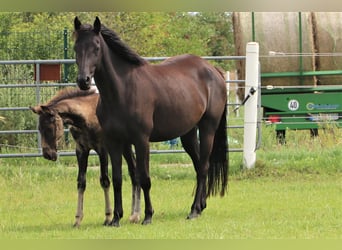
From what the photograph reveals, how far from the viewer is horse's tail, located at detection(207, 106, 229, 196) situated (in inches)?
392

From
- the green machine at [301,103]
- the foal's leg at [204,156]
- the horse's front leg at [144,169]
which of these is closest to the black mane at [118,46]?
the horse's front leg at [144,169]

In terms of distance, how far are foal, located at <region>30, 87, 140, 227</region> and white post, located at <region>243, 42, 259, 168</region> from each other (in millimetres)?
3418

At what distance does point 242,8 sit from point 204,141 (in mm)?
3401

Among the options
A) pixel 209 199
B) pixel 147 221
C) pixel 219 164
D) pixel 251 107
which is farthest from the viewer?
pixel 251 107

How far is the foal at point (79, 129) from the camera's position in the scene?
8.74 meters

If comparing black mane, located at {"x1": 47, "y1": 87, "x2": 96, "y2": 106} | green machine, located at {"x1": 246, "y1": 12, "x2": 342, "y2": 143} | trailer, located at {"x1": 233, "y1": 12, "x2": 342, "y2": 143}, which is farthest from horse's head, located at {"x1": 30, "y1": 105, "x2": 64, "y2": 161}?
green machine, located at {"x1": 246, "y1": 12, "x2": 342, "y2": 143}

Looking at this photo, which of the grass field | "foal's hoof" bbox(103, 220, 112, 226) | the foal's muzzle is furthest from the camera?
"foal's hoof" bbox(103, 220, 112, 226)

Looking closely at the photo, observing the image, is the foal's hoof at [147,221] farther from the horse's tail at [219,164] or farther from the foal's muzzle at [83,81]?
the foal's muzzle at [83,81]

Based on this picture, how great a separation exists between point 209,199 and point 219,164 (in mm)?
750

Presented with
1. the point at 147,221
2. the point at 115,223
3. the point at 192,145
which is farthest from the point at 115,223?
the point at 192,145

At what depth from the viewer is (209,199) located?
10.6 meters

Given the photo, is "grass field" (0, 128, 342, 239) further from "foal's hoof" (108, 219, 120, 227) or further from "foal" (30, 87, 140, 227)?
"foal" (30, 87, 140, 227)

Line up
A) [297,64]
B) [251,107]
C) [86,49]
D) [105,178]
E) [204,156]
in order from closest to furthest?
1. [86,49]
2. [105,178]
3. [204,156]
4. [251,107]
5. [297,64]

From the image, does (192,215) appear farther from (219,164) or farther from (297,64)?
(297,64)
